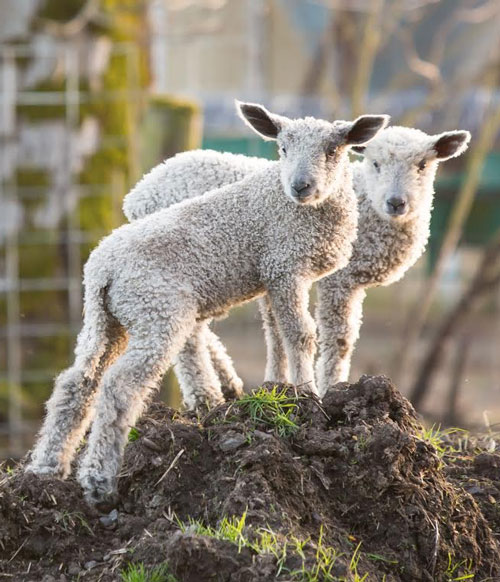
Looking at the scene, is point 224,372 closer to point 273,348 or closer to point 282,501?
point 273,348

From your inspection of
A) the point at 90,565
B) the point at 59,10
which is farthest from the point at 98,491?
the point at 59,10

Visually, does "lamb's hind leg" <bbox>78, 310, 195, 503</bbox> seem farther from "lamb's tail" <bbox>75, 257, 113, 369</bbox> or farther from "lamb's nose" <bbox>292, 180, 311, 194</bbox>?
"lamb's nose" <bbox>292, 180, 311, 194</bbox>

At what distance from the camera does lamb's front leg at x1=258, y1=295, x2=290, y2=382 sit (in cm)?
559

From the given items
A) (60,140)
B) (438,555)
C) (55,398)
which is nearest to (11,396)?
(60,140)

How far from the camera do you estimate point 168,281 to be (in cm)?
482

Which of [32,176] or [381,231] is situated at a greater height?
[381,231]

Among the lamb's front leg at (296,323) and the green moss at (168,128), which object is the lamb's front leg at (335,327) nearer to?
the lamb's front leg at (296,323)

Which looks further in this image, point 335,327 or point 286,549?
point 335,327

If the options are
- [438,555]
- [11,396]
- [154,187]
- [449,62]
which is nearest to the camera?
[438,555]

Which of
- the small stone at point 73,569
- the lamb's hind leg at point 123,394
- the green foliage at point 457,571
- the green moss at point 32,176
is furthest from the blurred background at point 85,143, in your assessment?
the small stone at point 73,569

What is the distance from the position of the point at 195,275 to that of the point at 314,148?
2.73ft

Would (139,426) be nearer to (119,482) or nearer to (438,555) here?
(119,482)

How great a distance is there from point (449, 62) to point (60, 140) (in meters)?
10.7

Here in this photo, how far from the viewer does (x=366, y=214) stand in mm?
5906
